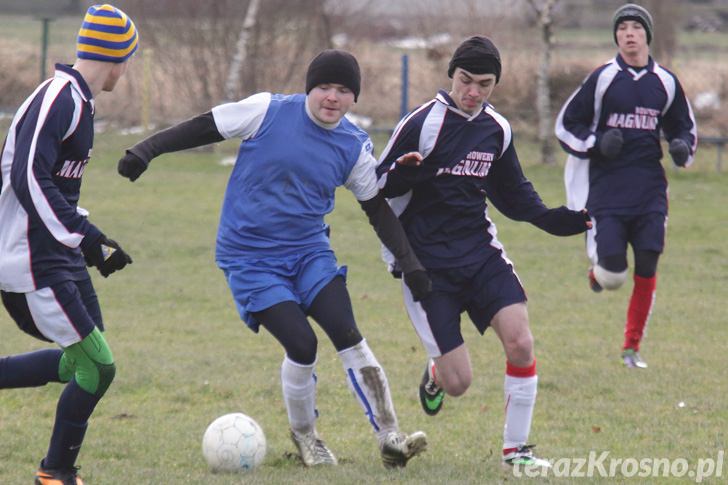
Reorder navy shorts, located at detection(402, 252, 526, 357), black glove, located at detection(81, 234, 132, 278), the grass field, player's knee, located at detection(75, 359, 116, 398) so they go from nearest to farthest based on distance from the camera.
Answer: black glove, located at detection(81, 234, 132, 278), player's knee, located at detection(75, 359, 116, 398), navy shorts, located at detection(402, 252, 526, 357), the grass field

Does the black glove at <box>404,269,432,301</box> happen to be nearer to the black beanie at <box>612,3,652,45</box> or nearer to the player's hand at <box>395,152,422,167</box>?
the player's hand at <box>395,152,422,167</box>

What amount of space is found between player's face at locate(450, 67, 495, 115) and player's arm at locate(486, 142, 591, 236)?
312 mm

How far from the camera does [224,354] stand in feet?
26.7

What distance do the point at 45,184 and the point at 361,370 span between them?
159cm

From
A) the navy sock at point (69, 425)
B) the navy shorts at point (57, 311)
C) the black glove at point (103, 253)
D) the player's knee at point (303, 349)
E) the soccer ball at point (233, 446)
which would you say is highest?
the black glove at point (103, 253)

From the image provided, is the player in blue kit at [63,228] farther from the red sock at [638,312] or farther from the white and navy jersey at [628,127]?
the red sock at [638,312]

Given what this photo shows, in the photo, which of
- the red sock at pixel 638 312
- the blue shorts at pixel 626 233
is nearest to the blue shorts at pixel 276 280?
the blue shorts at pixel 626 233

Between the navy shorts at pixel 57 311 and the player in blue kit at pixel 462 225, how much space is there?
1476 millimetres

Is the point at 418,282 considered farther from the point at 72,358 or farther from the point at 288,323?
the point at 72,358

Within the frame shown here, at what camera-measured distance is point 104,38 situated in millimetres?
4844

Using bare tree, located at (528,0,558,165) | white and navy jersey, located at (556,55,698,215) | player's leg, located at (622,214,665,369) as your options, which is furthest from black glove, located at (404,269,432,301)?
bare tree, located at (528,0,558,165)

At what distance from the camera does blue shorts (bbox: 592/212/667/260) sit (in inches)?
301

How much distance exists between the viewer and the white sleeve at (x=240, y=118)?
5.17 meters

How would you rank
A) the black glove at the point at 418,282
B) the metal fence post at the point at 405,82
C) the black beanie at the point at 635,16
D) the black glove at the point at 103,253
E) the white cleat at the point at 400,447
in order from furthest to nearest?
the metal fence post at the point at 405,82, the black beanie at the point at 635,16, the black glove at the point at 418,282, the white cleat at the point at 400,447, the black glove at the point at 103,253
